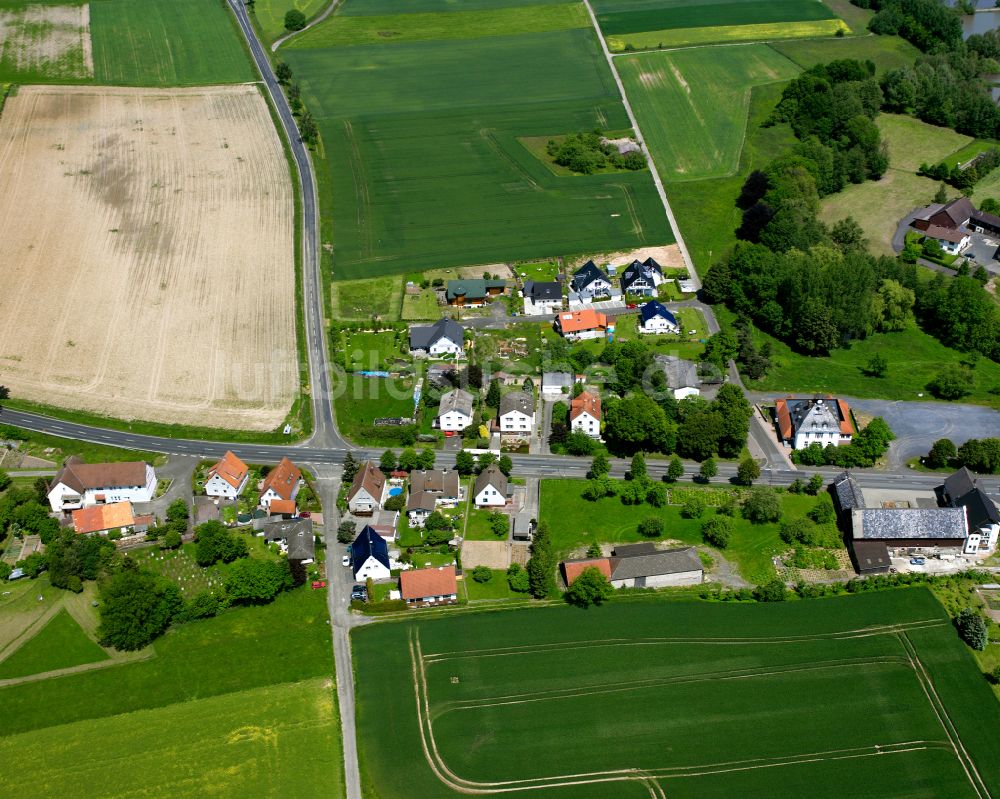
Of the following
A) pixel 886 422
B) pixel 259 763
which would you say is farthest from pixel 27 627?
pixel 886 422

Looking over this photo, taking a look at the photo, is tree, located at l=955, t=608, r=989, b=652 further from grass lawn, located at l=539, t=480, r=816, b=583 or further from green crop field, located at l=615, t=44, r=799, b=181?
green crop field, located at l=615, t=44, r=799, b=181

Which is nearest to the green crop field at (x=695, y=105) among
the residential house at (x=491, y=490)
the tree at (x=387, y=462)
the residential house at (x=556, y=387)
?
the residential house at (x=556, y=387)

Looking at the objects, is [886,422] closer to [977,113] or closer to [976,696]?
[976,696]

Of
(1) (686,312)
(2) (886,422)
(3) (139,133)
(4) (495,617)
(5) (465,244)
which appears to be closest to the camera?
(4) (495,617)

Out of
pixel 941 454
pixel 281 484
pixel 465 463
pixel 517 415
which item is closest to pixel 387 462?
pixel 465 463

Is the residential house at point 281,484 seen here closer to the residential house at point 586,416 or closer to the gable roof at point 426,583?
the gable roof at point 426,583

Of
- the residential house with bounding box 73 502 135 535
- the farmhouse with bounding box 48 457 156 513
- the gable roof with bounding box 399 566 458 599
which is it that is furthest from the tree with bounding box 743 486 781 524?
the residential house with bounding box 73 502 135 535

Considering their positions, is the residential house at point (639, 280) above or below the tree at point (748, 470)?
below
